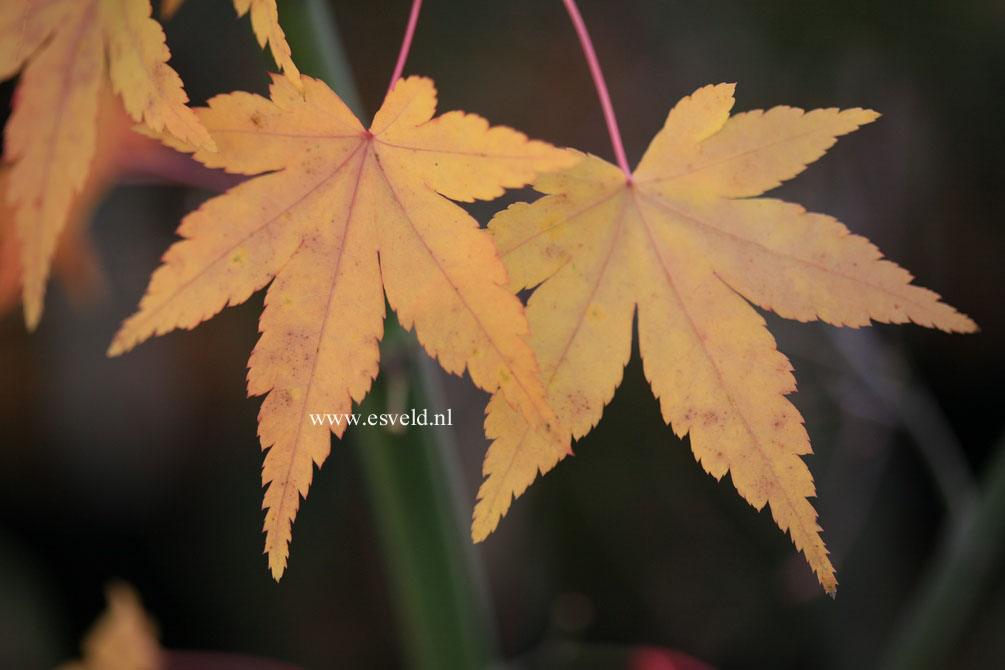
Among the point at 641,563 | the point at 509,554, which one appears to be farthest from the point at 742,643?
the point at 509,554

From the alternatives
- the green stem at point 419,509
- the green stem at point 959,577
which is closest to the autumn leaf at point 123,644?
the green stem at point 419,509

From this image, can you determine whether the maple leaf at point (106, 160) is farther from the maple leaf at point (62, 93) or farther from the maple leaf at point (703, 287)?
the maple leaf at point (703, 287)

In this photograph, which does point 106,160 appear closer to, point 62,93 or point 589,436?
point 62,93

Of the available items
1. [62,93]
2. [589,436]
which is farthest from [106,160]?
[589,436]

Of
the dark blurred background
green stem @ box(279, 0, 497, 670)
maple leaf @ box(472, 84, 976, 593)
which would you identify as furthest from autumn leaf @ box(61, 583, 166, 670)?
maple leaf @ box(472, 84, 976, 593)

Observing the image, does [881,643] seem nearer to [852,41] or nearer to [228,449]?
[852,41]

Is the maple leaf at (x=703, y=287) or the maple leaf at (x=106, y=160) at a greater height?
the maple leaf at (x=106, y=160)

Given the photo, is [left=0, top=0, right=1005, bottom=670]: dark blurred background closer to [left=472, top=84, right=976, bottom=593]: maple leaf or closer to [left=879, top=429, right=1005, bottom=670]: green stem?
[left=879, top=429, right=1005, bottom=670]: green stem
